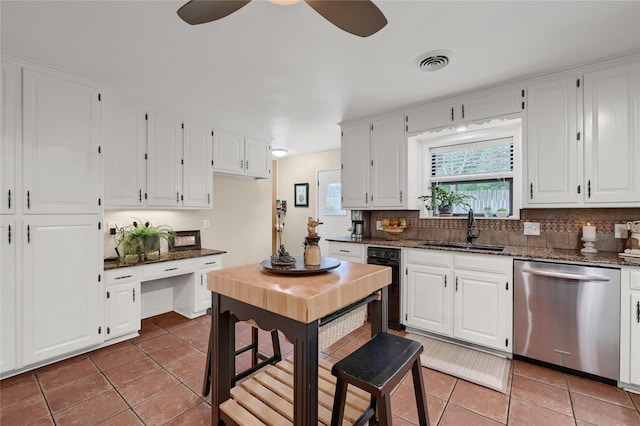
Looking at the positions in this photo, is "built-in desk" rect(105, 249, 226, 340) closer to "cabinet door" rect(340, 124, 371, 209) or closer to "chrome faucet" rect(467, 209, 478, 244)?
"cabinet door" rect(340, 124, 371, 209)

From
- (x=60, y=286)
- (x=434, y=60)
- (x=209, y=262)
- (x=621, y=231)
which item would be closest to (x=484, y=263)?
(x=621, y=231)

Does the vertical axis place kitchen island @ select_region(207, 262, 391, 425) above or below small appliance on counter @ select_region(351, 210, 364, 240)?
below

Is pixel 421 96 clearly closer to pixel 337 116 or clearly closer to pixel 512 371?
pixel 337 116

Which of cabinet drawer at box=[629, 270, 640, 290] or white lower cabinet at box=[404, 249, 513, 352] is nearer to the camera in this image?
cabinet drawer at box=[629, 270, 640, 290]

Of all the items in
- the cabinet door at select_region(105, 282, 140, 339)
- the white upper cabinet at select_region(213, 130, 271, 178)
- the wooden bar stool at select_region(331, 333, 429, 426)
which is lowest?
the cabinet door at select_region(105, 282, 140, 339)

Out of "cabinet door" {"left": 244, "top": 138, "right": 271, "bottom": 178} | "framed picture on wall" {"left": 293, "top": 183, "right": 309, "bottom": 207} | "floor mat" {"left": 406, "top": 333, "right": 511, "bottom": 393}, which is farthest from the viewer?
"framed picture on wall" {"left": 293, "top": 183, "right": 309, "bottom": 207}

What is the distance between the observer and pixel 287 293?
1.17 metres

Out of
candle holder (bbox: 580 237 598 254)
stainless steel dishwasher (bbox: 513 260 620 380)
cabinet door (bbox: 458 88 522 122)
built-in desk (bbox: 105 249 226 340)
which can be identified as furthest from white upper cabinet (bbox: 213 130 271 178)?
candle holder (bbox: 580 237 598 254)

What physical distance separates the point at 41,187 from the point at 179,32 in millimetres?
1687

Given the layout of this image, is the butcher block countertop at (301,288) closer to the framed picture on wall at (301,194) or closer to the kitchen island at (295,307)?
the kitchen island at (295,307)

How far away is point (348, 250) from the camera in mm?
3504

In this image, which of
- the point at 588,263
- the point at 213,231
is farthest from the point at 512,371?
the point at 213,231

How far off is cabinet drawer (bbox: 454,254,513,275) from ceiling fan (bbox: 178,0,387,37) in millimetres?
2137

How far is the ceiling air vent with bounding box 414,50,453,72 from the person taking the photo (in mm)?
2156
